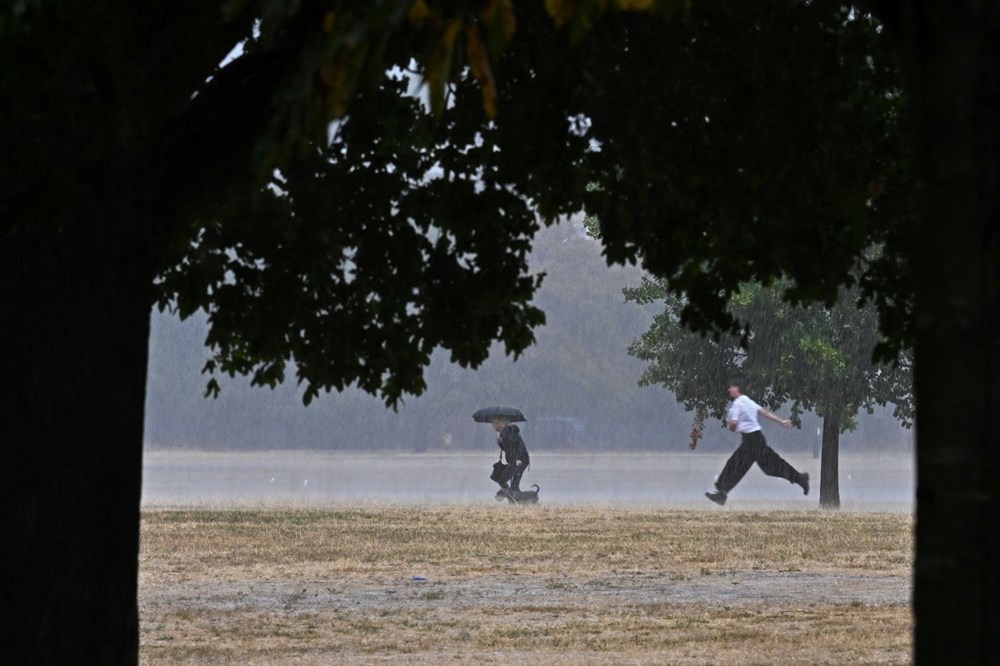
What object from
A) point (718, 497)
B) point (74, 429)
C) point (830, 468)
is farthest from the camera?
point (830, 468)

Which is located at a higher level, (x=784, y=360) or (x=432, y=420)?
(x=432, y=420)

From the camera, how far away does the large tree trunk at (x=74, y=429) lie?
8438 millimetres

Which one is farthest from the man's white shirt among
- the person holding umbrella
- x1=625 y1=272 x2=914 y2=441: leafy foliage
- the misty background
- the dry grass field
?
the misty background

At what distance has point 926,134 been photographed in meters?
5.45

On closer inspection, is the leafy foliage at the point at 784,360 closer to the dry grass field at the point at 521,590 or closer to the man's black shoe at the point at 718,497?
the man's black shoe at the point at 718,497

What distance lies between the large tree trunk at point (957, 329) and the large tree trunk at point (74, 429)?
4.28 metres

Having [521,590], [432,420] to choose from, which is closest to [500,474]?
[521,590]

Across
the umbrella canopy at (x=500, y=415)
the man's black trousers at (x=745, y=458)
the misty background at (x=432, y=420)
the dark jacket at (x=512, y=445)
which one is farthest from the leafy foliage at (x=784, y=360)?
the misty background at (x=432, y=420)

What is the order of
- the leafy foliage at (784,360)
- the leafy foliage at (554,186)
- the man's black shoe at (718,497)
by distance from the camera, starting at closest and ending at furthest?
the leafy foliage at (554,186), the man's black shoe at (718,497), the leafy foliage at (784,360)

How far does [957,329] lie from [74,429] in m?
4.58

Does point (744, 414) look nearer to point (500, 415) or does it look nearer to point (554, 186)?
point (500, 415)

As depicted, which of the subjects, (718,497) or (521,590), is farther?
(718,497)

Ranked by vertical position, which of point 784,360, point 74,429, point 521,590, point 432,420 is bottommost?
point 521,590

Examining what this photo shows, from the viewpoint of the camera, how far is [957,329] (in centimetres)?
531
